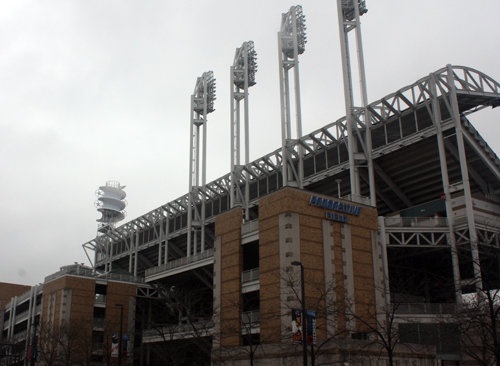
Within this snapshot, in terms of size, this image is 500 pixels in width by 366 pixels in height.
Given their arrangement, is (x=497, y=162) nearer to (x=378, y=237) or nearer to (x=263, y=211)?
(x=378, y=237)

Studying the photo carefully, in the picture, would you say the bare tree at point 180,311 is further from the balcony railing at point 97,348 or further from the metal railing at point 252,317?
the metal railing at point 252,317

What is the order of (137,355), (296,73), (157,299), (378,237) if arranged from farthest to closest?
1. (157,299)
2. (137,355)
3. (296,73)
4. (378,237)

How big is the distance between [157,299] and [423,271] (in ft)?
120

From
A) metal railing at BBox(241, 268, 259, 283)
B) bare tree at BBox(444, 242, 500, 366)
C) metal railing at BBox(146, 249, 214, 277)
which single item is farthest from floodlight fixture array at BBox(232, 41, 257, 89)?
bare tree at BBox(444, 242, 500, 366)

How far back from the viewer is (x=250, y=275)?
152 feet

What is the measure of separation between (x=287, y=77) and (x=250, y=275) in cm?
2976

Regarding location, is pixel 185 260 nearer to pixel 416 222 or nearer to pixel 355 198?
pixel 355 198

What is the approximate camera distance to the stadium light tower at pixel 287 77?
6258cm

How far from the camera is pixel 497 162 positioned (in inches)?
2111

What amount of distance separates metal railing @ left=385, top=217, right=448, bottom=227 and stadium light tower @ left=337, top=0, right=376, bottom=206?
8.29 ft

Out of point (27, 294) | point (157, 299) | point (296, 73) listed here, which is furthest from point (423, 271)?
point (27, 294)

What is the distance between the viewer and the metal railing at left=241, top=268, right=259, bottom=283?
45.9 metres

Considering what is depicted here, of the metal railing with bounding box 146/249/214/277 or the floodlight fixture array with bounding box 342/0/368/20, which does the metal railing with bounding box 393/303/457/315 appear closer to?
the metal railing with bounding box 146/249/214/277

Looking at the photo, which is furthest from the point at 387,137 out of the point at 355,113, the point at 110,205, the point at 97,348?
the point at 110,205
